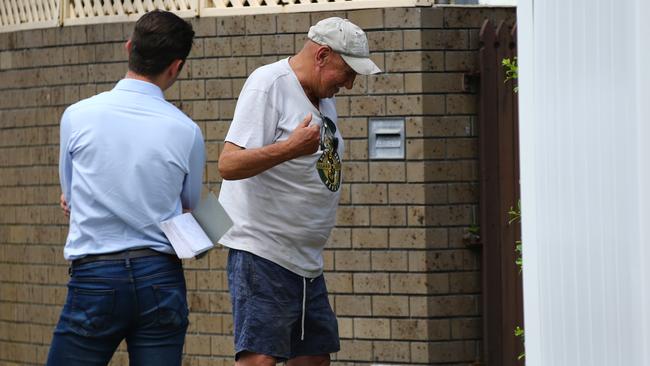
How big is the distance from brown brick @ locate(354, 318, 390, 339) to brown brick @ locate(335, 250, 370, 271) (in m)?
0.30

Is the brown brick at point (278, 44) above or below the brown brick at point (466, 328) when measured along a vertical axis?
above

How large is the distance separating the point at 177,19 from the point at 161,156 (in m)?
0.53

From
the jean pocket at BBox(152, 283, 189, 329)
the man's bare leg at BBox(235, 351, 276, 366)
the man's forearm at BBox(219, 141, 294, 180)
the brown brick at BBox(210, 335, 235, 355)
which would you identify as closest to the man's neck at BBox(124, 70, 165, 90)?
the man's forearm at BBox(219, 141, 294, 180)

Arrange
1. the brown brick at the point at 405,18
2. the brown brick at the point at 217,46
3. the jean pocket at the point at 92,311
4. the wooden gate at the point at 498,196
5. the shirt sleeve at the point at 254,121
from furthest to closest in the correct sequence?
the brown brick at the point at 217,46, the wooden gate at the point at 498,196, the brown brick at the point at 405,18, the shirt sleeve at the point at 254,121, the jean pocket at the point at 92,311

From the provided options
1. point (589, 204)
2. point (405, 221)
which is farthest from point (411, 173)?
point (589, 204)

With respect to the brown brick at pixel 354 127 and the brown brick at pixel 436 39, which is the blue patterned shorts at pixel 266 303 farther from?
the brown brick at pixel 436 39

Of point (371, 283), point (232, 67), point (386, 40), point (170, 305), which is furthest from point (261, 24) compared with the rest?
point (170, 305)

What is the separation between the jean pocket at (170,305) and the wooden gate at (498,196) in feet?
11.2

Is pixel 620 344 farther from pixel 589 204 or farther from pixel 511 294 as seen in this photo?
pixel 511 294

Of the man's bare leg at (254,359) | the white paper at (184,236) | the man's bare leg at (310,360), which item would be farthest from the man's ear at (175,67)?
the man's bare leg at (310,360)

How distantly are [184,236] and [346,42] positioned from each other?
1.17m

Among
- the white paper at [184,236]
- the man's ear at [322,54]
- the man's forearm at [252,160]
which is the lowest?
the white paper at [184,236]

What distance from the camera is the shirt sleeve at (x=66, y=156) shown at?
462 centimetres

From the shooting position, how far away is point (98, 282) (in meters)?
4.50
